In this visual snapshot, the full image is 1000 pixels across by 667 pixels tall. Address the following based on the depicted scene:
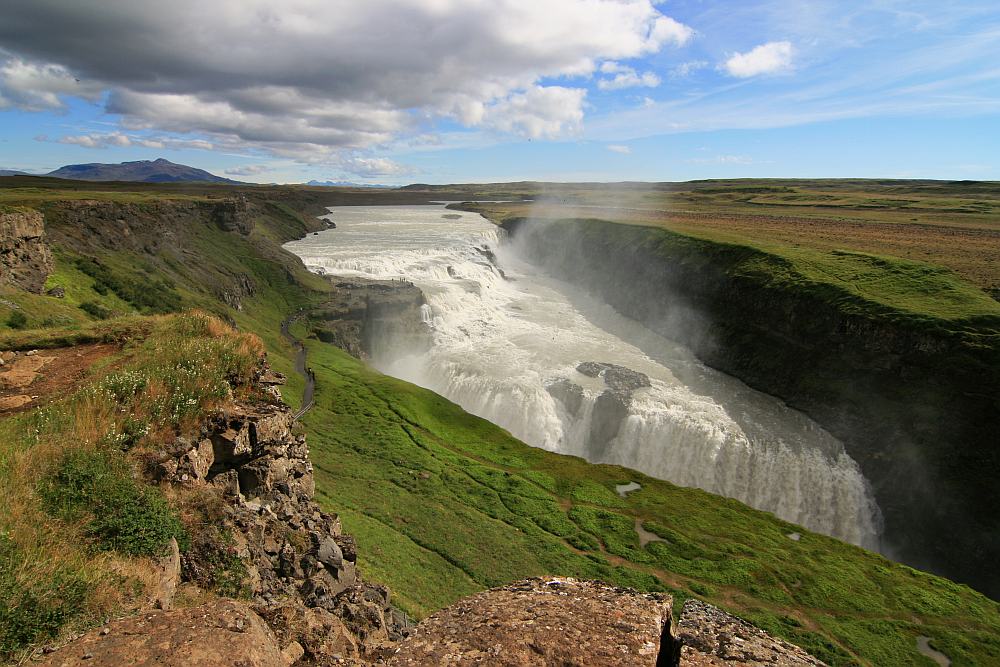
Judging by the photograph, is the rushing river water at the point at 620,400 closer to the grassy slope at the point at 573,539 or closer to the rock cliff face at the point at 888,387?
the rock cliff face at the point at 888,387

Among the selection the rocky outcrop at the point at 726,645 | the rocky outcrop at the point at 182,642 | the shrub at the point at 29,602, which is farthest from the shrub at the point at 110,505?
the rocky outcrop at the point at 726,645

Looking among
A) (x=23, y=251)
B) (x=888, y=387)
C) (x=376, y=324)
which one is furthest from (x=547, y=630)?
(x=376, y=324)

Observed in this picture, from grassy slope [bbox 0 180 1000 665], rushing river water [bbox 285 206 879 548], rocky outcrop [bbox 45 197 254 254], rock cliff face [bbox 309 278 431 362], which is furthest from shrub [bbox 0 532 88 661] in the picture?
rock cliff face [bbox 309 278 431 362]

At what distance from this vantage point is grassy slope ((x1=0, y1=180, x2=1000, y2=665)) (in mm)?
20344

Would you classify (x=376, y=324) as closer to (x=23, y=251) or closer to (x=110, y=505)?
(x=23, y=251)

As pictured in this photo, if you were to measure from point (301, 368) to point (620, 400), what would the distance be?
2758cm

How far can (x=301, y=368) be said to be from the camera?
4306 cm

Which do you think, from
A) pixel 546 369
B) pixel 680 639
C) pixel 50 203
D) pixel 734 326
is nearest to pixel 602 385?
pixel 546 369

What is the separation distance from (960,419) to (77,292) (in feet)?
186

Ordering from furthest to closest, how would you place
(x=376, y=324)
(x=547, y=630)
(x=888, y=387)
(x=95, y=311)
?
(x=376, y=324) → (x=888, y=387) → (x=95, y=311) → (x=547, y=630)

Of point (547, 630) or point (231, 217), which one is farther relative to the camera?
point (231, 217)

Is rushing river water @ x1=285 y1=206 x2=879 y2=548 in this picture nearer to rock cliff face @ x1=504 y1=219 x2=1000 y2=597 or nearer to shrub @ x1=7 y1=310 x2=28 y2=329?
rock cliff face @ x1=504 y1=219 x2=1000 y2=597

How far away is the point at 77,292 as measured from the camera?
1164 inches

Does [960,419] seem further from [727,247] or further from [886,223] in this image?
[886,223]
